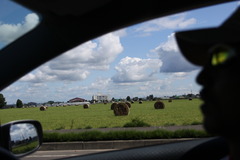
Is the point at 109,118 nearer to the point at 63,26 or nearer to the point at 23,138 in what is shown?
the point at 23,138

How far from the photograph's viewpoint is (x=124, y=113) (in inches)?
1143

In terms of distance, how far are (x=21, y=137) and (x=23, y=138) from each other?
0.08ft

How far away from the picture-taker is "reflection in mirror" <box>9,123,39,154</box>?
173cm

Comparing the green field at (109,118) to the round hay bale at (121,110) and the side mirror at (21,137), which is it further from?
the side mirror at (21,137)

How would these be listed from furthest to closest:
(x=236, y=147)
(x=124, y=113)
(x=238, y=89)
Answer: (x=124, y=113), (x=236, y=147), (x=238, y=89)

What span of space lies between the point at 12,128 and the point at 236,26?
119 cm

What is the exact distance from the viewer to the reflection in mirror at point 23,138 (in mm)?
1733

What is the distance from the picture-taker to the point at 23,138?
182 cm

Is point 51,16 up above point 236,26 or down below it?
above

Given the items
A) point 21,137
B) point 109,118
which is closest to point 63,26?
point 21,137

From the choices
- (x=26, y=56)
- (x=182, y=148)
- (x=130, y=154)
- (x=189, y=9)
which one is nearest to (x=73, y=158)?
(x=130, y=154)

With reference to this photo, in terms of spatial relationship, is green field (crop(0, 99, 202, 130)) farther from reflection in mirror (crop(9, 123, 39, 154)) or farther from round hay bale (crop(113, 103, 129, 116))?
reflection in mirror (crop(9, 123, 39, 154))

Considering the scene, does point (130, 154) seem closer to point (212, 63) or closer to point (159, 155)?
point (159, 155)

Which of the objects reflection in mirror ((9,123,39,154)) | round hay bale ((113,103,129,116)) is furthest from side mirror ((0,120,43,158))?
round hay bale ((113,103,129,116))
